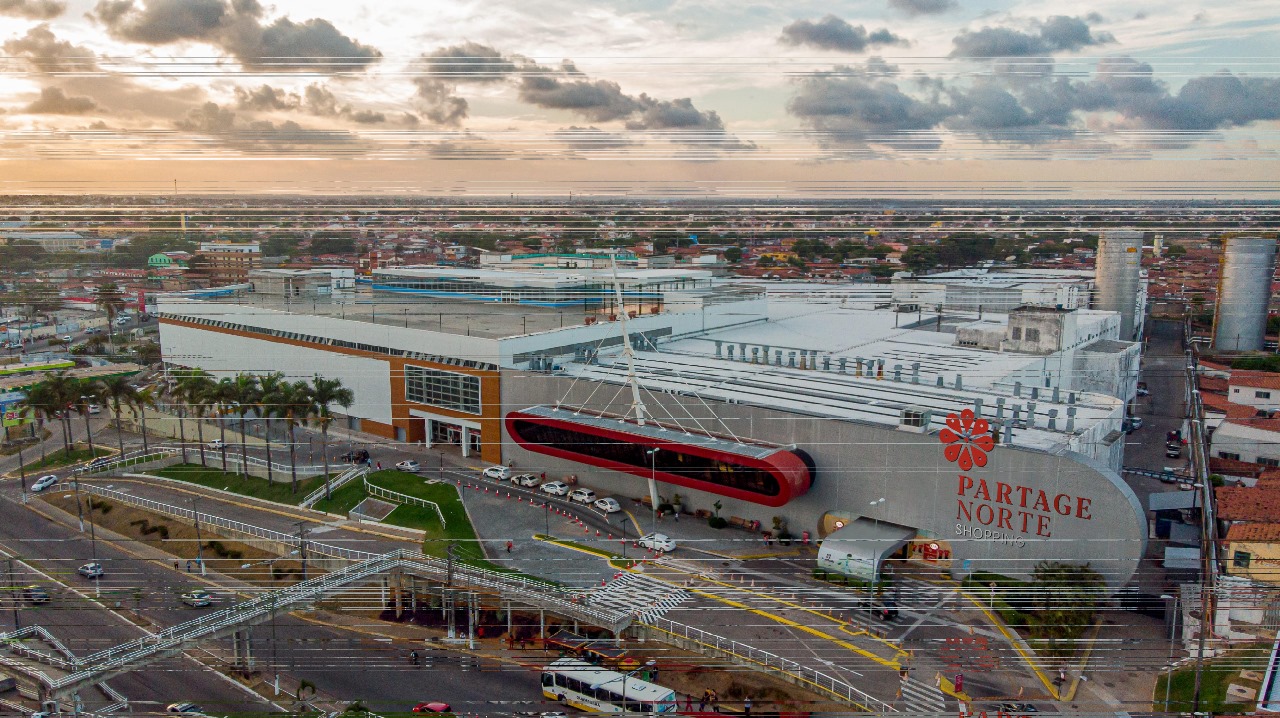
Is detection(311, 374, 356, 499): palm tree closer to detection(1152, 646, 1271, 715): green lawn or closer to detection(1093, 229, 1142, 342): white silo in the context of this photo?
detection(1152, 646, 1271, 715): green lawn

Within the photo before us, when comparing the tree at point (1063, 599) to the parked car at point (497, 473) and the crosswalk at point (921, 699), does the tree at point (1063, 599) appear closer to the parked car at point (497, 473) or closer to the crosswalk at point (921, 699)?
the crosswalk at point (921, 699)

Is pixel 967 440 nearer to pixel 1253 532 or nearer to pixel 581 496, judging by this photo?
pixel 1253 532

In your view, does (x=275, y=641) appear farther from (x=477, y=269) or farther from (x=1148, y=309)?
(x=1148, y=309)

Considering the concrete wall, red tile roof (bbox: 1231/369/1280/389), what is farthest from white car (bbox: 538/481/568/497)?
red tile roof (bbox: 1231/369/1280/389)

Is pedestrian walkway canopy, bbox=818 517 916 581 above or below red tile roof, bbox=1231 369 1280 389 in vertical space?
below

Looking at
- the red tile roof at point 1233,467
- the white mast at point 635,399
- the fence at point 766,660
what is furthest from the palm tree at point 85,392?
the red tile roof at point 1233,467

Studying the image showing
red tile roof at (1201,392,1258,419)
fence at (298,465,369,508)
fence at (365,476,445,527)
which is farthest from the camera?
fence at (298,465,369,508)
